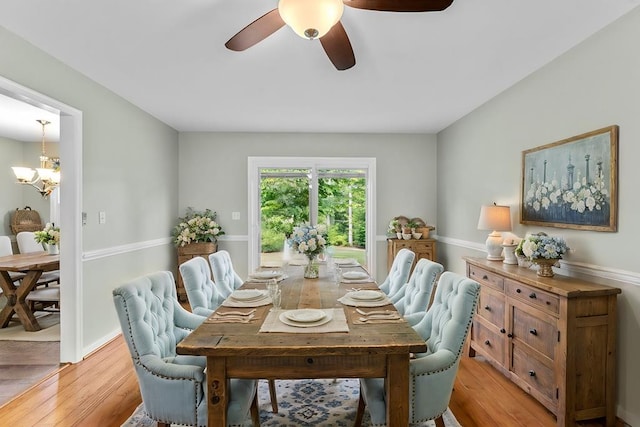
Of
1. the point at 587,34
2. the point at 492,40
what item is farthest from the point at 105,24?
the point at 587,34

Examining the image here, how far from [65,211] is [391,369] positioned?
9.70 feet

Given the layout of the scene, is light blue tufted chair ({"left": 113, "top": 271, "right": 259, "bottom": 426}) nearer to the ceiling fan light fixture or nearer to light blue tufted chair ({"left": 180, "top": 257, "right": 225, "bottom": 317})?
light blue tufted chair ({"left": 180, "top": 257, "right": 225, "bottom": 317})

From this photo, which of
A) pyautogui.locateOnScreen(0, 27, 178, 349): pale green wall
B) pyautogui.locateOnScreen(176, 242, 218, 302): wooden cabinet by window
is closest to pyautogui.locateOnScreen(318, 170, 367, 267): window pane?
pyautogui.locateOnScreen(176, 242, 218, 302): wooden cabinet by window

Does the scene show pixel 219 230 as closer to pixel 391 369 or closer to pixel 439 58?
pixel 439 58

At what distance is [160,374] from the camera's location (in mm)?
1617

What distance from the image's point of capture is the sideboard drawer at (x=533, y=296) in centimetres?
225

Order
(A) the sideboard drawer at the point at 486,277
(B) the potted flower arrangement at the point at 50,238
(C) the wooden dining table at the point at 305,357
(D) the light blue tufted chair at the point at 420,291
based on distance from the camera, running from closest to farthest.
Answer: (C) the wooden dining table at the point at 305,357 < (D) the light blue tufted chair at the point at 420,291 < (A) the sideboard drawer at the point at 486,277 < (B) the potted flower arrangement at the point at 50,238

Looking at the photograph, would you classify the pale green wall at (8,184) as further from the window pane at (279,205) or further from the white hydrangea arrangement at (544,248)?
the white hydrangea arrangement at (544,248)

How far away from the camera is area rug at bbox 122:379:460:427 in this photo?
86.9 inches

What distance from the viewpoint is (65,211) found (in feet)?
10.1

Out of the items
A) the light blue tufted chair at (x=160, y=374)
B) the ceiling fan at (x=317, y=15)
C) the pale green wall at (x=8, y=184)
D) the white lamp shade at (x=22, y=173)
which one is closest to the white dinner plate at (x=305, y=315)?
the light blue tufted chair at (x=160, y=374)

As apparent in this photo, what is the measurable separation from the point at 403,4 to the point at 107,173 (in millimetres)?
3139

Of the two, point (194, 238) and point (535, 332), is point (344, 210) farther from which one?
point (535, 332)

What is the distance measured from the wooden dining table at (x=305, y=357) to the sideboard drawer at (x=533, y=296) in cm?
118
